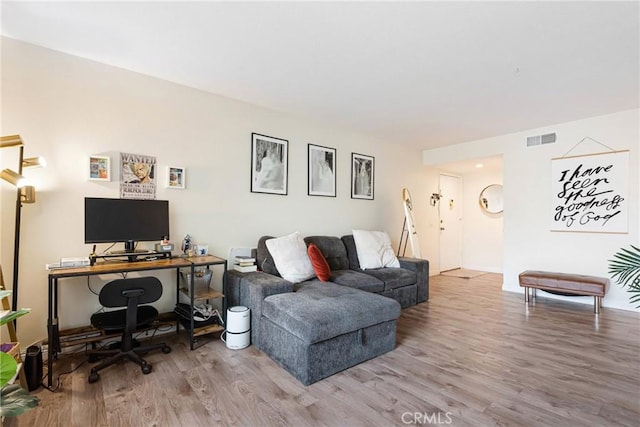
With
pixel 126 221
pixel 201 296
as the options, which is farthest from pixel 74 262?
pixel 201 296

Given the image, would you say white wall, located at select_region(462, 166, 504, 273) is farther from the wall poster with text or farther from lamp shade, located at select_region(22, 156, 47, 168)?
lamp shade, located at select_region(22, 156, 47, 168)

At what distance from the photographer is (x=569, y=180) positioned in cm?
438

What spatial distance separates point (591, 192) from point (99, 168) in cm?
582

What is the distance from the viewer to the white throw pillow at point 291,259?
10.7 feet

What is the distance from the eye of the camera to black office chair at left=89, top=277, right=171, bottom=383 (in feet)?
7.10

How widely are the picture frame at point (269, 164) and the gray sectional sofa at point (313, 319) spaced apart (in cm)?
74

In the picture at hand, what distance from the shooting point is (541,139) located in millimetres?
4609

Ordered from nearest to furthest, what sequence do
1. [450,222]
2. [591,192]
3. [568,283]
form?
[568,283] < [591,192] < [450,222]

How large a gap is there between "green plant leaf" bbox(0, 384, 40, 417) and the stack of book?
6.98ft

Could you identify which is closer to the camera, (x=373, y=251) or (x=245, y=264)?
(x=245, y=264)

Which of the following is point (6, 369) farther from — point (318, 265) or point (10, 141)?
point (318, 265)

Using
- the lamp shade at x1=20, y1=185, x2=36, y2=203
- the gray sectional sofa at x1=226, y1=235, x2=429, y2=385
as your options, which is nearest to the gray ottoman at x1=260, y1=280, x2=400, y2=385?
the gray sectional sofa at x1=226, y1=235, x2=429, y2=385

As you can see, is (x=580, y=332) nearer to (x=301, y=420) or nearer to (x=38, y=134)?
(x=301, y=420)

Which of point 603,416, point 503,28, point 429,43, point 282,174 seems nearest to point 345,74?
point 429,43
